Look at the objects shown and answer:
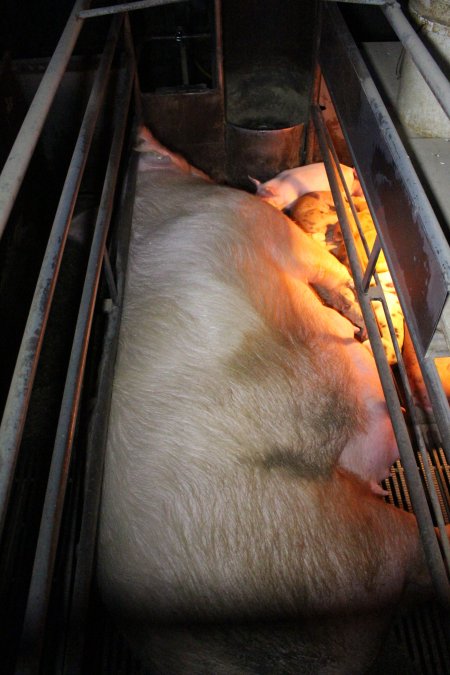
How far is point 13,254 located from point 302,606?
235cm

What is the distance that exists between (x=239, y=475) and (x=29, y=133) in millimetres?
1138

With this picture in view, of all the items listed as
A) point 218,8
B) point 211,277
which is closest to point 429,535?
point 211,277

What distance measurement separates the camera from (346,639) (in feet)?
4.95

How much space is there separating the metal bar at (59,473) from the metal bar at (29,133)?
20.4 inches

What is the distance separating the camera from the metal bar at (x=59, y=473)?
37.3 inches

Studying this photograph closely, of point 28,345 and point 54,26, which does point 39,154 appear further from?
point 28,345

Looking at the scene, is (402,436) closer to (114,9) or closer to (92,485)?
(92,485)

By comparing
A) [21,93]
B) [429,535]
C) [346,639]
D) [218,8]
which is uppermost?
[218,8]

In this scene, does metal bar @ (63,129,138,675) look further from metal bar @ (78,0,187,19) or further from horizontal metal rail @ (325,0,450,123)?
horizontal metal rail @ (325,0,450,123)

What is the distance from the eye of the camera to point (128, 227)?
2.35 m

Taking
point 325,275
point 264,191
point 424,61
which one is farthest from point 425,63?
point 264,191

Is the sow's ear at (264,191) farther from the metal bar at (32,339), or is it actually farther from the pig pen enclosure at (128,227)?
the metal bar at (32,339)

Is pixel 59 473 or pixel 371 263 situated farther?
pixel 371 263

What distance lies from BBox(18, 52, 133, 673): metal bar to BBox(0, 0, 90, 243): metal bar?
1.70ft
